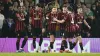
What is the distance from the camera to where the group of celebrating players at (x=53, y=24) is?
66.1 ft

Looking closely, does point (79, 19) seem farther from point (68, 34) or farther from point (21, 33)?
point (21, 33)

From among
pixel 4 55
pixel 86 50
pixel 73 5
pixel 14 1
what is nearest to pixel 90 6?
pixel 73 5

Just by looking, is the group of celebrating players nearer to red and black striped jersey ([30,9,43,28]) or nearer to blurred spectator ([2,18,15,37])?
red and black striped jersey ([30,9,43,28])

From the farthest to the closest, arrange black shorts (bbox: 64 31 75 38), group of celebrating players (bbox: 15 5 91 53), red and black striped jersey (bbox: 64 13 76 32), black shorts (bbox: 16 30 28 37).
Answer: black shorts (bbox: 16 30 28 37), black shorts (bbox: 64 31 75 38), group of celebrating players (bbox: 15 5 91 53), red and black striped jersey (bbox: 64 13 76 32)

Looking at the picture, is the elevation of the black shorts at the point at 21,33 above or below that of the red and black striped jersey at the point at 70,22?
below

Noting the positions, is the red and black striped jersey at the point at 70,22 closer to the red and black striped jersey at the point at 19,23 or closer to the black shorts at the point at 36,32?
the black shorts at the point at 36,32

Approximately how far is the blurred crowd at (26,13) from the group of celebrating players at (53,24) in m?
0.55

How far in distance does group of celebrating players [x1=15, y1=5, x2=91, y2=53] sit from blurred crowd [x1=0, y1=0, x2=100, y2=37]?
21.8 inches

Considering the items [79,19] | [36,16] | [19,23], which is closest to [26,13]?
[19,23]

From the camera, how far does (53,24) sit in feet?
67.1

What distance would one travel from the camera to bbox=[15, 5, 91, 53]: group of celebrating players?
20.1 m

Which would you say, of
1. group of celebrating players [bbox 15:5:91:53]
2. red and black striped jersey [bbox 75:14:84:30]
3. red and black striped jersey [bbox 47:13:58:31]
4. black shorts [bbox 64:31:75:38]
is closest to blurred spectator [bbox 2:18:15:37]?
group of celebrating players [bbox 15:5:91:53]

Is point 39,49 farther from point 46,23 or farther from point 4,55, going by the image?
point 4,55

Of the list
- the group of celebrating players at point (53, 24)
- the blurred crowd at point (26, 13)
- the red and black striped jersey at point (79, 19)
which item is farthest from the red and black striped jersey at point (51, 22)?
the red and black striped jersey at point (79, 19)
